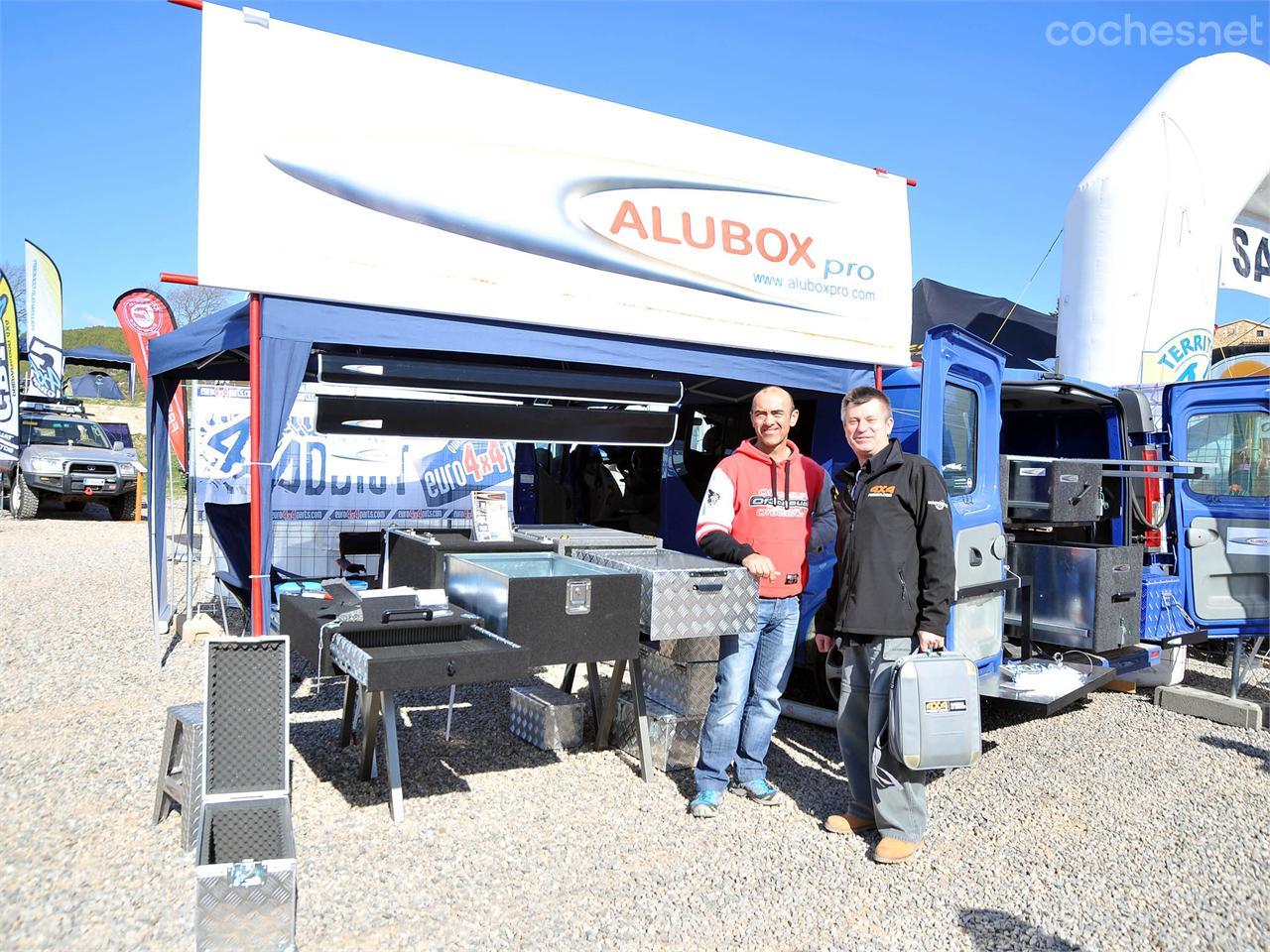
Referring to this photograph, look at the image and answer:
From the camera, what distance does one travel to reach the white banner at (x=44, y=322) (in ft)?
64.6

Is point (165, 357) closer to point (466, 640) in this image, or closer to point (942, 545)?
point (466, 640)

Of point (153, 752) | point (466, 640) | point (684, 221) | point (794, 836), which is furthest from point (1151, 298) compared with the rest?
point (153, 752)

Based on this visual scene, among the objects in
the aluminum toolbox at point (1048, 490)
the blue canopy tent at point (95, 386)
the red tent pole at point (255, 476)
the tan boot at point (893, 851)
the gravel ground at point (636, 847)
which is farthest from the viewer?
the blue canopy tent at point (95, 386)

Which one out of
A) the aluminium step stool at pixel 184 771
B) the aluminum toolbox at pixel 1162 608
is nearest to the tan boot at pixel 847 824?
the aluminium step stool at pixel 184 771

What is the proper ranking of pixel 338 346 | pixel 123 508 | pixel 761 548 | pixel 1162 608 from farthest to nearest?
pixel 123 508
pixel 1162 608
pixel 338 346
pixel 761 548

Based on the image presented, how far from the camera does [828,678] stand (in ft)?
16.0

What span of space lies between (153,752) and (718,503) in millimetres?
2856

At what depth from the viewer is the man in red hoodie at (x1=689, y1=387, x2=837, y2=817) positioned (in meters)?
3.84

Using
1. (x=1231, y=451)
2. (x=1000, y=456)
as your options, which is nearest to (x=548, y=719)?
(x=1000, y=456)

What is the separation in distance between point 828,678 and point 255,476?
2968 millimetres

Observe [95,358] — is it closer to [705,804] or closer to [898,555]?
[705,804]

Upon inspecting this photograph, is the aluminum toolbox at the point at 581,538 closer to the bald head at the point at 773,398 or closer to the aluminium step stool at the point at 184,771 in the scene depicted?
the bald head at the point at 773,398

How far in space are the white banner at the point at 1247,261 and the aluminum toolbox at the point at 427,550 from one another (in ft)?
28.6

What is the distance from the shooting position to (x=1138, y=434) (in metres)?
6.11
